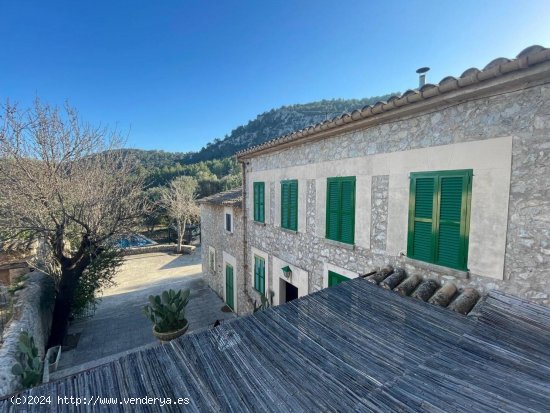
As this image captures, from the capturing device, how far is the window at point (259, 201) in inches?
380

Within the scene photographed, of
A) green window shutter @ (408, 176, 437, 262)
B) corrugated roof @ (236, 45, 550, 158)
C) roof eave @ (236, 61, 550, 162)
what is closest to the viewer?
corrugated roof @ (236, 45, 550, 158)

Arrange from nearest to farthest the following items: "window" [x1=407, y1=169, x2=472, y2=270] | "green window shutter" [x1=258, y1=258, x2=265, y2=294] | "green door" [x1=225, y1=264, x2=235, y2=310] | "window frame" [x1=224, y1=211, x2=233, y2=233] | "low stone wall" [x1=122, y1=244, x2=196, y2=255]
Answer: "window" [x1=407, y1=169, x2=472, y2=270] < "green window shutter" [x1=258, y1=258, x2=265, y2=294] < "window frame" [x1=224, y1=211, x2=233, y2=233] < "green door" [x1=225, y1=264, x2=235, y2=310] < "low stone wall" [x1=122, y1=244, x2=196, y2=255]

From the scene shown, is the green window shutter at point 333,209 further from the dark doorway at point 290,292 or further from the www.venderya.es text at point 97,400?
the www.venderya.es text at point 97,400

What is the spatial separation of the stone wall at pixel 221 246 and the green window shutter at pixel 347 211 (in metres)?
6.02

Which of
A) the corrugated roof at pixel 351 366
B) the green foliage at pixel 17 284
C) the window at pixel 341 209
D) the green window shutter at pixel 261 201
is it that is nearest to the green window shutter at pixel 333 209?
the window at pixel 341 209

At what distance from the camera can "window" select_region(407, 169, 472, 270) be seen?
3930 millimetres

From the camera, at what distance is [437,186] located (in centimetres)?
423

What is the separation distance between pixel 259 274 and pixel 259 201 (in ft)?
9.54

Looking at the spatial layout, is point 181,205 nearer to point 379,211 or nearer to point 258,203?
point 258,203

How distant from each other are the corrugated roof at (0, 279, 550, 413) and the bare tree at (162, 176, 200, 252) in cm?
2460

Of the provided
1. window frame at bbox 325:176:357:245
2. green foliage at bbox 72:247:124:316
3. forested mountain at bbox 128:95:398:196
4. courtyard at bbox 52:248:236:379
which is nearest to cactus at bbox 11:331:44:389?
courtyard at bbox 52:248:236:379

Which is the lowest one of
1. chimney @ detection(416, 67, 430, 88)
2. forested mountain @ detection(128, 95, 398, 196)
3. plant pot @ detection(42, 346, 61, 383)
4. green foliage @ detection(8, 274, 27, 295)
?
plant pot @ detection(42, 346, 61, 383)

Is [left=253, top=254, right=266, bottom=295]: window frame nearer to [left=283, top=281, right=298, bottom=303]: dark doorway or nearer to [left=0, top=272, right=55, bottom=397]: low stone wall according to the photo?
[left=283, top=281, right=298, bottom=303]: dark doorway

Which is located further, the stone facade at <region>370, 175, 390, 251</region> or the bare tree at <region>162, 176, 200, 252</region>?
the bare tree at <region>162, 176, 200, 252</region>
